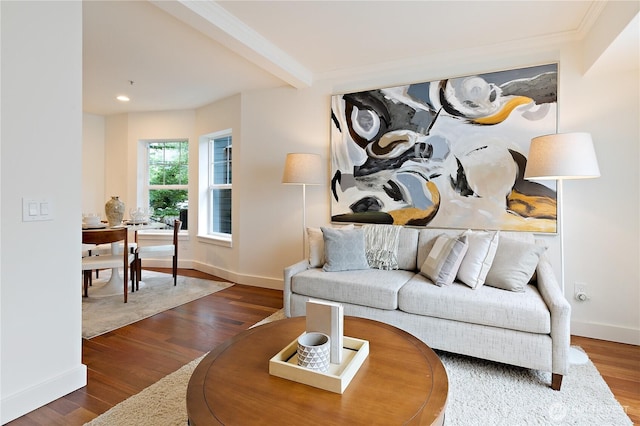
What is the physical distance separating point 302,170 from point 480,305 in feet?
6.59

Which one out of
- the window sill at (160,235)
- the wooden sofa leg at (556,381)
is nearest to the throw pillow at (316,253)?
the wooden sofa leg at (556,381)

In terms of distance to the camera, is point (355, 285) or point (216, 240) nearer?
point (355, 285)

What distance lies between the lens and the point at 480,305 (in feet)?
7.07

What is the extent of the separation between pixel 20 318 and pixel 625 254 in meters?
4.13

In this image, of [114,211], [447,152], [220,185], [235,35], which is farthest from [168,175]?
[447,152]

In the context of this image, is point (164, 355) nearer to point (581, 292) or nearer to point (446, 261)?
point (446, 261)

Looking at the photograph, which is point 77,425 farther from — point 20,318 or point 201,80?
point 201,80

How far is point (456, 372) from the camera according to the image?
2.18 meters

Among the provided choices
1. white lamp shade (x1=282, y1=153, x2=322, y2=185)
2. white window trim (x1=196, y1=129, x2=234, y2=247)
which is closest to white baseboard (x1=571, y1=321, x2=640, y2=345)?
white lamp shade (x1=282, y1=153, x2=322, y2=185)

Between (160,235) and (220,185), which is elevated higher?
(220,185)

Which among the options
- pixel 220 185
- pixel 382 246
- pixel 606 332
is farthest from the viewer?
pixel 220 185

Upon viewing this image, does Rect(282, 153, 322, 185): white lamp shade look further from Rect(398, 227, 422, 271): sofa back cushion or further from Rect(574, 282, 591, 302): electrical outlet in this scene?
Rect(574, 282, 591, 302): electrical outlet

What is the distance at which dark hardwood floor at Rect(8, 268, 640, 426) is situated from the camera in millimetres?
1848

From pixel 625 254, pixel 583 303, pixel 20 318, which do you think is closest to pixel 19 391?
pixel 20 318
